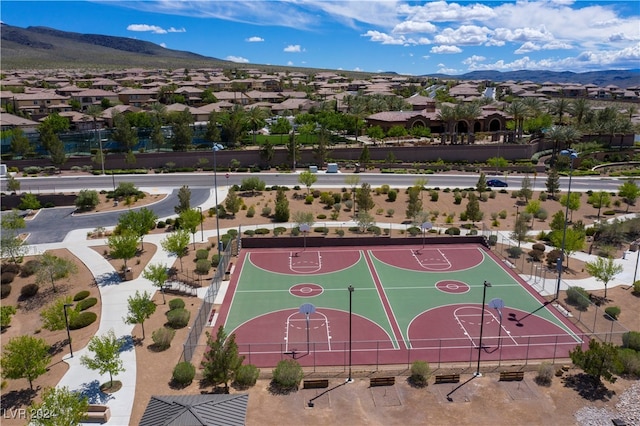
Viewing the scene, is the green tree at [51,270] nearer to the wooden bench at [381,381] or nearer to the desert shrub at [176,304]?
the desert shrub at [176,304]

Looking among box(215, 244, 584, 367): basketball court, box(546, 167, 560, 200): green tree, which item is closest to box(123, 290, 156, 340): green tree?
box(215, 244, 584, 367): basketball court

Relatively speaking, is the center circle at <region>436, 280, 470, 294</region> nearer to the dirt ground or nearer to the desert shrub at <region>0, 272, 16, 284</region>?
the dirt ground

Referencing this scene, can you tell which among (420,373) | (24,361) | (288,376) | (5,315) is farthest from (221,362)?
(5,315)

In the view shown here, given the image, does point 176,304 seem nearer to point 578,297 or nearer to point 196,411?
point 196,411

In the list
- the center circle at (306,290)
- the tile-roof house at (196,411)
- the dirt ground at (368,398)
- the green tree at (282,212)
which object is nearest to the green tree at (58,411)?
the tile-roof house at (196,411)

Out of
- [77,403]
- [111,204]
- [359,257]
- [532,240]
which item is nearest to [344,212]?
[359,257]

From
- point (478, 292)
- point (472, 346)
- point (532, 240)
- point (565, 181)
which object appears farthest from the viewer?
point (565, 181)

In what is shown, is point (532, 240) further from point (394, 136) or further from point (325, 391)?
point (394, 136)
